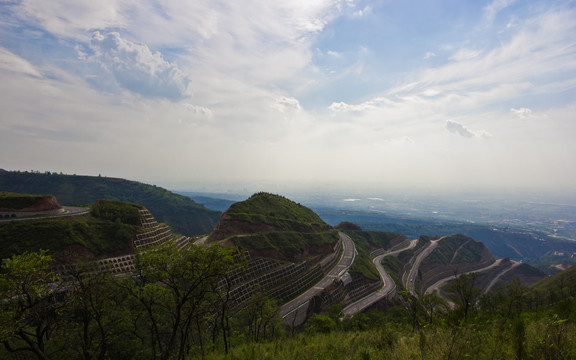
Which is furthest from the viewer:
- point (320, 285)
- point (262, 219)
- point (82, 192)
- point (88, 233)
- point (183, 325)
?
point (82, 192)

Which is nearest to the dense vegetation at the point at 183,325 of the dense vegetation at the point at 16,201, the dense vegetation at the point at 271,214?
the dense vegetation at the point at 16,201

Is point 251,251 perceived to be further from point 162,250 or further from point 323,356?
point 323,356

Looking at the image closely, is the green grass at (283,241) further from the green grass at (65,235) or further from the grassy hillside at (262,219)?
the green grass at (65,235)

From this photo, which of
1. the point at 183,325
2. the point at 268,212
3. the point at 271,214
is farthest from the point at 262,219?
the point at 183,325

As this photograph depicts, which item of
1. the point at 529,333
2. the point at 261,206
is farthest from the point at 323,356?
the point at 261,206

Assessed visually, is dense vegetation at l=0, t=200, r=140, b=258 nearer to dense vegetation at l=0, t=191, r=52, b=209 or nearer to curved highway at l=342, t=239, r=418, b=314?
dense vegetation at l=0, t=191, r=52, b=209

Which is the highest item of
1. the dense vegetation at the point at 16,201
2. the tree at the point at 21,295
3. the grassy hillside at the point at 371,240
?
the dense vegetation at the point at 16,201

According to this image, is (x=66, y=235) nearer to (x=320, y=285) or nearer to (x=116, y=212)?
(x=116, y=212)
